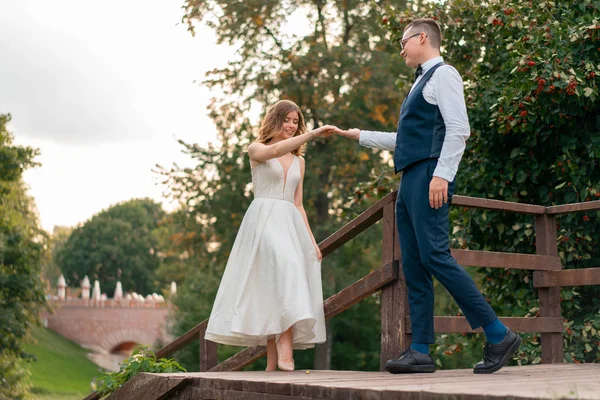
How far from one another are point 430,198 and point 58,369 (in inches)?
1534

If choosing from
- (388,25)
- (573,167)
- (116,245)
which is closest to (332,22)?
(388,25)

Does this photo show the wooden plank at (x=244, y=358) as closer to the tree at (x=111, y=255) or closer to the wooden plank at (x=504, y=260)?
the wooden plank at (x=504, y=260)

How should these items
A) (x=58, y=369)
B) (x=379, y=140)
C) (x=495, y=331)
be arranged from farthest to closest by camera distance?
(x=58, y=369) < (x=379, y=140) < (x=495, y=331)

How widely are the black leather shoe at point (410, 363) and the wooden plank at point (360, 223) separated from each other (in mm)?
924

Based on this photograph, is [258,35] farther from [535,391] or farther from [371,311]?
[535,391]

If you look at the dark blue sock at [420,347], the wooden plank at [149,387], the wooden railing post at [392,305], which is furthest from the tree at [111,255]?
the dark blue sock at [420,347]

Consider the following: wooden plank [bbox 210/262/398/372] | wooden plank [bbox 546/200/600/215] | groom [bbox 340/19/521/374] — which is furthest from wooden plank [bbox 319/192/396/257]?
wooden plank [bbox 546/200/600/215]

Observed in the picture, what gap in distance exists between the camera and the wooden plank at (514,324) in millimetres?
5179

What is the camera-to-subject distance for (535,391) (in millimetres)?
3326

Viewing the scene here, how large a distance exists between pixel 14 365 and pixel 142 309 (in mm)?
28922

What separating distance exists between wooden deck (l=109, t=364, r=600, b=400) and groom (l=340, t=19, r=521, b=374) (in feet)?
0.65

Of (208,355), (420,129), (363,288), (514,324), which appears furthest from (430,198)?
(208,355)

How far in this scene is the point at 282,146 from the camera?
5.20 m

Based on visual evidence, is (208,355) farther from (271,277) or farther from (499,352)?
(499,352)
